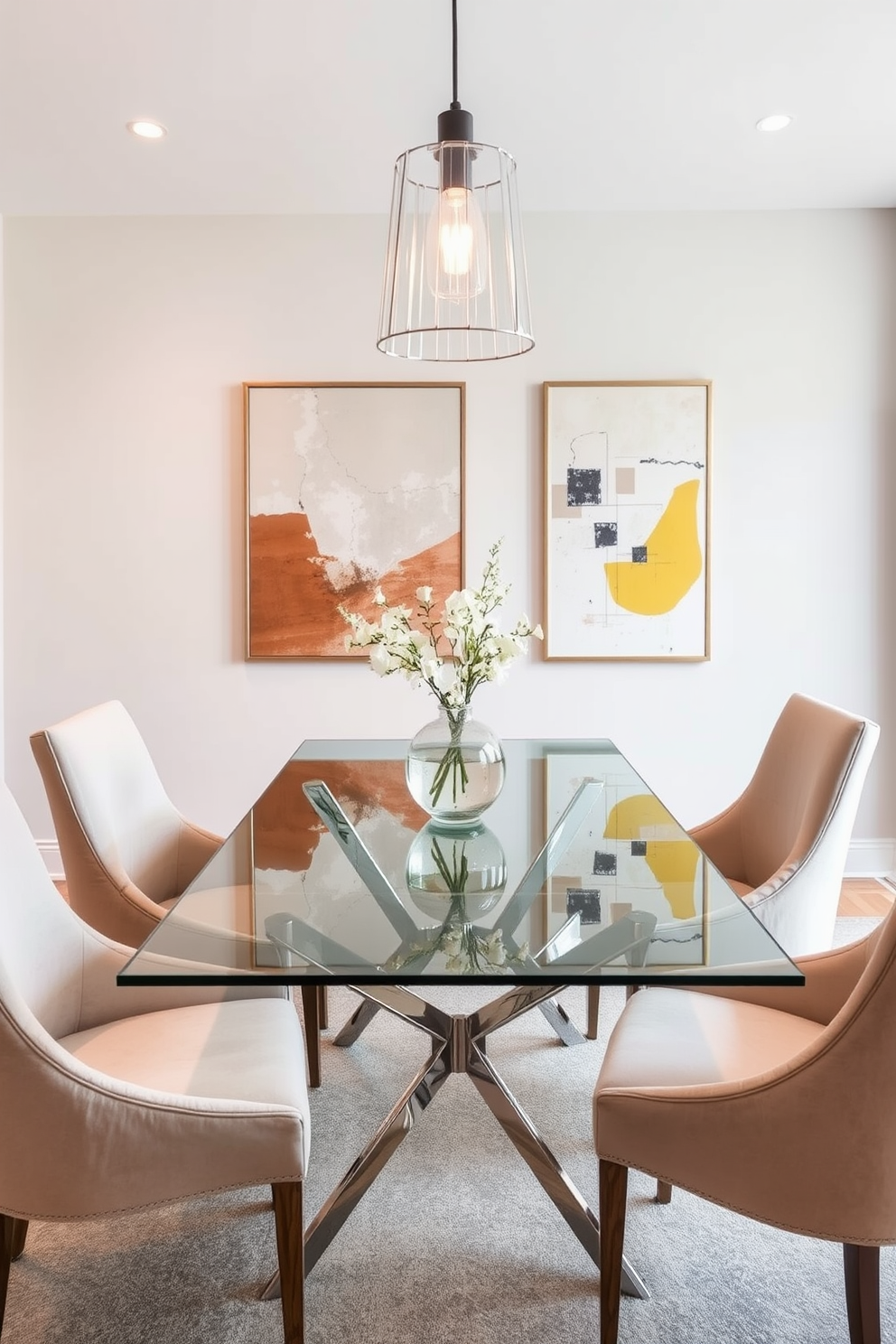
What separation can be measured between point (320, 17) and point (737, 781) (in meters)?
2.83

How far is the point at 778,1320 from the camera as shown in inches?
60.1

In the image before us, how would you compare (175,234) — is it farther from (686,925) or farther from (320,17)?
(686,925)

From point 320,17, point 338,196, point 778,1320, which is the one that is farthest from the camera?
point 338,196

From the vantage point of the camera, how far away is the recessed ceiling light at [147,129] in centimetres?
278

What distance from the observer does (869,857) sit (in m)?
3.68

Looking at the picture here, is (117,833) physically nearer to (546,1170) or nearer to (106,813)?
(106,813)

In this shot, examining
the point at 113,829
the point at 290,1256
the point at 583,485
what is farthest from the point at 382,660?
the point at 583,485

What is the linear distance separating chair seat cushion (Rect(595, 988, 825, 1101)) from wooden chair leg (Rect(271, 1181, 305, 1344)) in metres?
0.46

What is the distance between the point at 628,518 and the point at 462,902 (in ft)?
7.75

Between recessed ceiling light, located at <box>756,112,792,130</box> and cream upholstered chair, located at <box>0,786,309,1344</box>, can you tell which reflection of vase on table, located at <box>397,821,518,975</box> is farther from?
recessed ceiling light, located at <box>756,112,792,130</box>

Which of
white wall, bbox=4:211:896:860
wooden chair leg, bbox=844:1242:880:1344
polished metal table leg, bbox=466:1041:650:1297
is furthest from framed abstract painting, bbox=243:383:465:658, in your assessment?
wooden chair leg, bbox=844:1242:880:1344

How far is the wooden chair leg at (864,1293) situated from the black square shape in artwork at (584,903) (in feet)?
1.93

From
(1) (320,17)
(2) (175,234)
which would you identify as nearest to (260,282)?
(2) (175,234)

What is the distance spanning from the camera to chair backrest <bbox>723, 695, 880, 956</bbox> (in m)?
1.92
